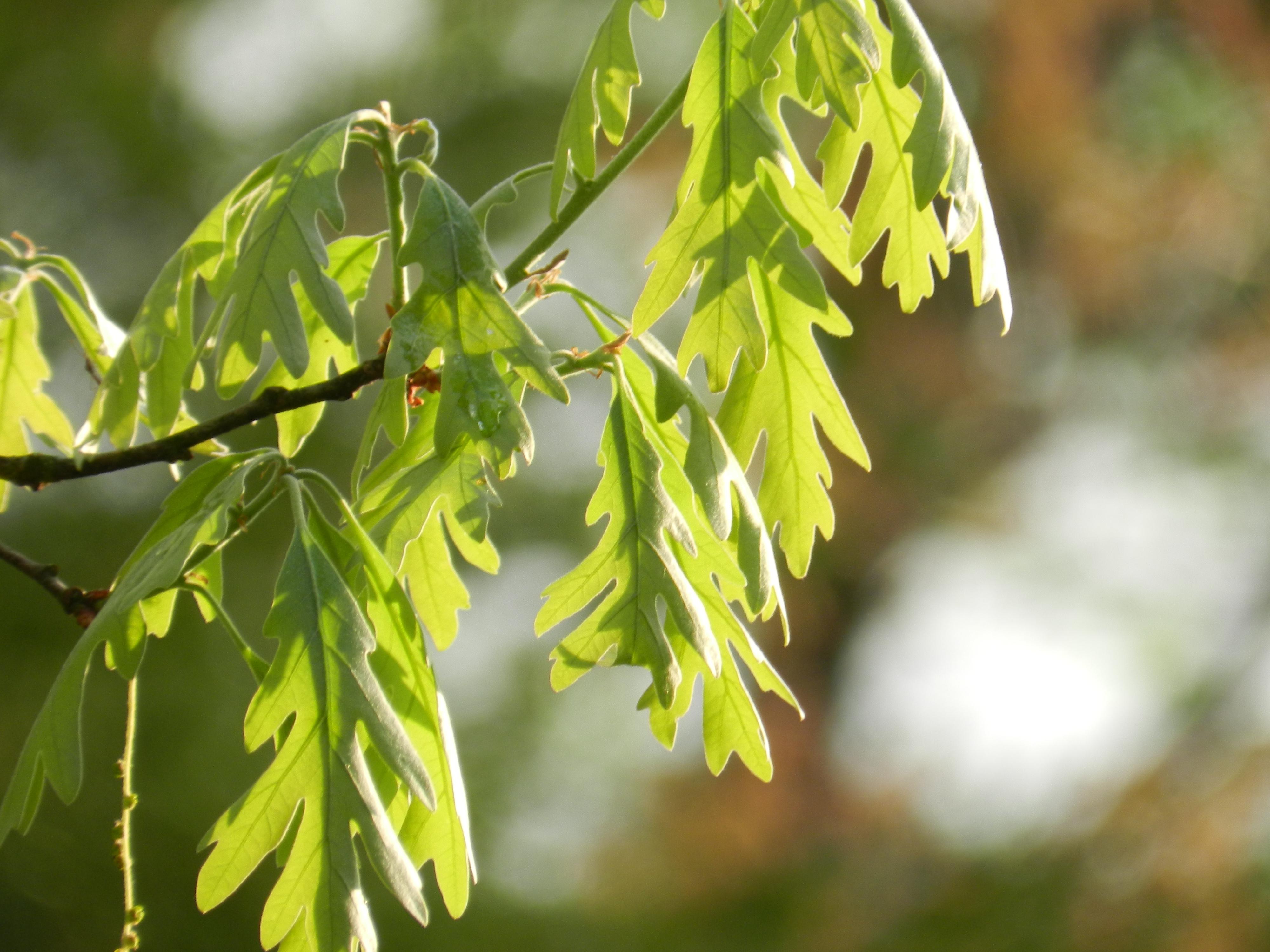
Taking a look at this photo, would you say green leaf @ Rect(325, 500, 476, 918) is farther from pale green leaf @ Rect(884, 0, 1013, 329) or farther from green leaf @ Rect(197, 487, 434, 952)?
pale green leaf @ Rect(884, 0, 1013, 329)

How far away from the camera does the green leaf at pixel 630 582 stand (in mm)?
755

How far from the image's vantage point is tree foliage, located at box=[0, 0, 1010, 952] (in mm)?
687

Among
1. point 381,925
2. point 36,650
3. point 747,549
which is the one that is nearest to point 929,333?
point 381,925

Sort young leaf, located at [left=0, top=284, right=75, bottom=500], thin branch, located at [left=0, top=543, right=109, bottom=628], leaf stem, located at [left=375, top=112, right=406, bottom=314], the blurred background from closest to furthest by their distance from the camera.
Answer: leaf stem, located at [left=375, top=112, right=406, bottom=314] → thin branch, located at [left=0, top=543, right=109, bottom=628] → young leaf, located at [left=0, top=284, right=75, bottom=500] → the blurred background

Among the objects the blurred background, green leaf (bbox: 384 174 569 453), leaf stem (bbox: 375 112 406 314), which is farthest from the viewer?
the blurred background

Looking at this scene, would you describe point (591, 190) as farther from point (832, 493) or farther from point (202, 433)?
point (832, 493)

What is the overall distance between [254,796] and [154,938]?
3516mm

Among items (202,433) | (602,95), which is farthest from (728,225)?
(202,433)

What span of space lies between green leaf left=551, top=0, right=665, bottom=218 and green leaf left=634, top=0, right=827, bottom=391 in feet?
0.14

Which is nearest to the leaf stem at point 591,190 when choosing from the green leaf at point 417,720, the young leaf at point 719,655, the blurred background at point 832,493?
the young leaf at point 719,655

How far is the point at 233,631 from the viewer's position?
81cm

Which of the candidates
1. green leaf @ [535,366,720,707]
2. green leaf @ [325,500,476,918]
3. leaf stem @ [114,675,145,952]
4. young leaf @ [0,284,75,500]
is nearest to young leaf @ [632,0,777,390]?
green leaf @ [535,366,720,707]

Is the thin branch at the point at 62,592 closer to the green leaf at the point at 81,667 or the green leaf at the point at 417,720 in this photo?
the green leaf at the point at 81,667

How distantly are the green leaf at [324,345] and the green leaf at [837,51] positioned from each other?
39cm
